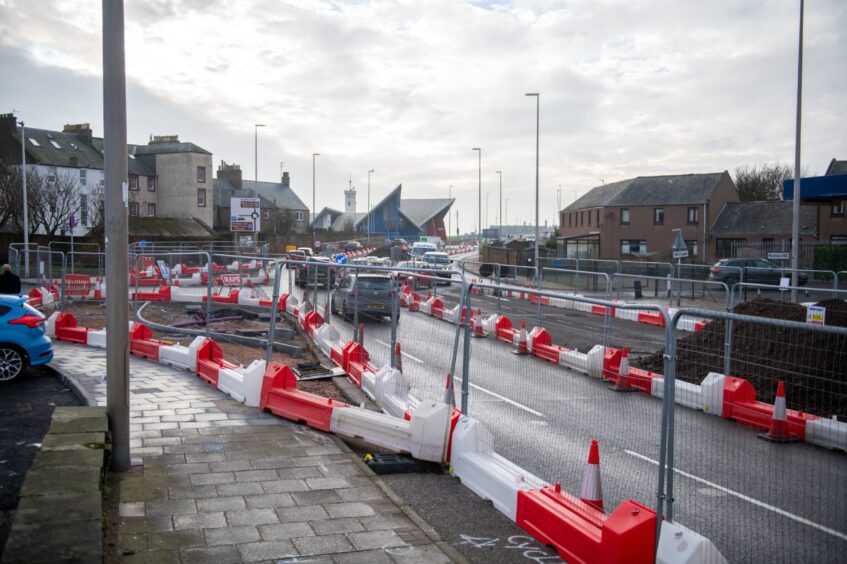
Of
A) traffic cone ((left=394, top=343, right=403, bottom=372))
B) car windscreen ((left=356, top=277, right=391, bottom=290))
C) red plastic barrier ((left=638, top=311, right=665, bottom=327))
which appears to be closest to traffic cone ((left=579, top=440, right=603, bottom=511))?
traffic cone ((left=394, top=343, right=403, bottom=372))

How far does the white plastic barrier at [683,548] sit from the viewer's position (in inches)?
173

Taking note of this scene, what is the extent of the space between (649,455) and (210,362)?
7527 mm

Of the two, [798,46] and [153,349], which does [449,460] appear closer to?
[153,349]

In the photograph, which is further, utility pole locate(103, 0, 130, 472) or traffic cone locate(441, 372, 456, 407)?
traffic cone locate(441, 372, 456, 407)

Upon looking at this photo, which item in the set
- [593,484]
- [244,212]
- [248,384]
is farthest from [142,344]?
[244,212]

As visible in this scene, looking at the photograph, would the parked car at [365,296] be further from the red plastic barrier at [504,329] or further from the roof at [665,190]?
the roof at [665,190]

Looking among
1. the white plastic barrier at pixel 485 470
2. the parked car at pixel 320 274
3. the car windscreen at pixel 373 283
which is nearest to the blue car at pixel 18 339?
the parked car at pixel 320 274

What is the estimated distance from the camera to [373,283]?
10.7 metres

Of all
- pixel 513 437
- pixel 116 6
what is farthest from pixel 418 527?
pixel 116 6

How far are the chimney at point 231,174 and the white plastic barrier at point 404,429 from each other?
83.2 meters

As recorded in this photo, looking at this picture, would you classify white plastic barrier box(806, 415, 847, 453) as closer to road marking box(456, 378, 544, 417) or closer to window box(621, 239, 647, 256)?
road marking box(456, 378, 544, 417)

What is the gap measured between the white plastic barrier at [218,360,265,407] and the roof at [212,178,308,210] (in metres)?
72.6

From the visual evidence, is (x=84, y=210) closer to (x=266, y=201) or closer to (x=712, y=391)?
(x=266, y=201)

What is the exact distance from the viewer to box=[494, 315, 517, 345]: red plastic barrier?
1469 cm
